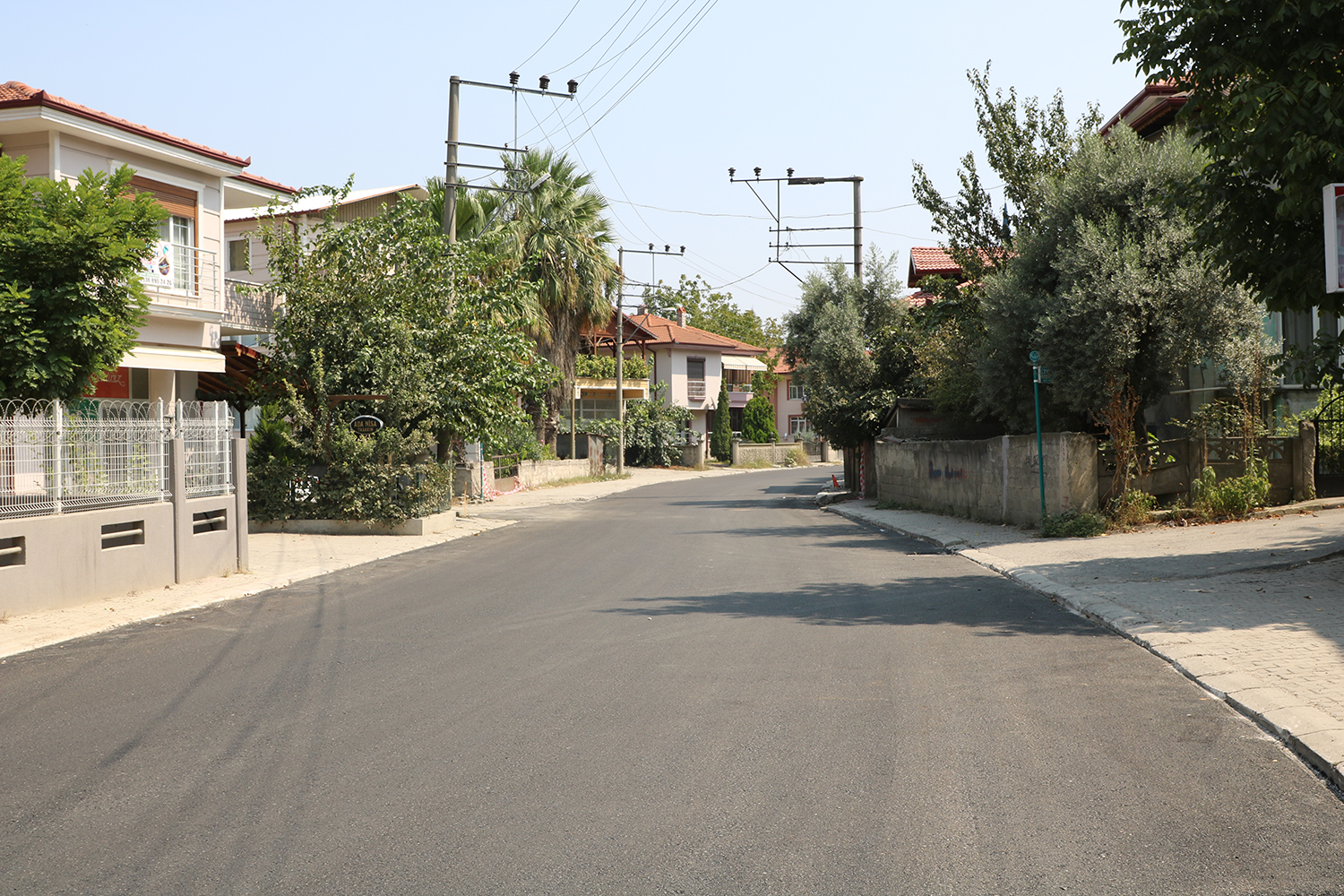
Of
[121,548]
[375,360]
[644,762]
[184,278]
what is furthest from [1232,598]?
[184,278]

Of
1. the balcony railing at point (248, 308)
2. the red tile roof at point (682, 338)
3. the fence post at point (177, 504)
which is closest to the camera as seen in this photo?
the fence post at point (177, 504)

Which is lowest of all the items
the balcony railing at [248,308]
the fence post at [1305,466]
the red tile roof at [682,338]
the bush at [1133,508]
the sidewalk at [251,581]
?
the sidewalk at [251,581]

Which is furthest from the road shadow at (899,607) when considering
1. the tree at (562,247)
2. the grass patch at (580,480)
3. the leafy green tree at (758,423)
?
the leafy green tree at (758,423)

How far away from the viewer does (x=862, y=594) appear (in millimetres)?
11969

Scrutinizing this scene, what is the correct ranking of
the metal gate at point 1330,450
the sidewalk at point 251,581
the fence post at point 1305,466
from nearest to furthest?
1. the sidewalk at point 251,581
2. the fence post at point 1305,466
3. the metal gate at point 1330,450

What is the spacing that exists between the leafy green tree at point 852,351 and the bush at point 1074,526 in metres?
12.9

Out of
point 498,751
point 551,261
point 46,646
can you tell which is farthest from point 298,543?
point 551,261

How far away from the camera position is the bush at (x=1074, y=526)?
16.7 m

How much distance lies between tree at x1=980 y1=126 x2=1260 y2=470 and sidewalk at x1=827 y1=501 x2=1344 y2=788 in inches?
103

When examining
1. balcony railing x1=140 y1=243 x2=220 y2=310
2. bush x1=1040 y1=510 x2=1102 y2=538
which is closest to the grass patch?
balcony railing x1=140 y1=243 x2=220 y2=310

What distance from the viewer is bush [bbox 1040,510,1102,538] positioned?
659 inches

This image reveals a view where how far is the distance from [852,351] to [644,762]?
85.2 ft

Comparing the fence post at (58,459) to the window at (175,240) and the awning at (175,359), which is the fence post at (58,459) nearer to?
the awning at (175,359)

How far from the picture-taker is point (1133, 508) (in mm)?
17125
